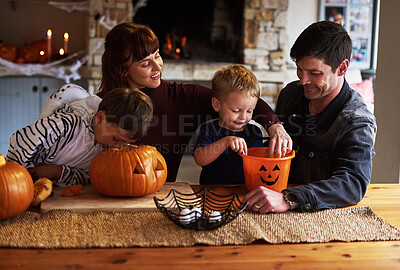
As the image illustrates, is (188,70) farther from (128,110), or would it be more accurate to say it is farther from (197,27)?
(128,110)

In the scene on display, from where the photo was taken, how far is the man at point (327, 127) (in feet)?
4.63

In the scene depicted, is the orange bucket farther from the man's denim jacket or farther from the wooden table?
the wooden table

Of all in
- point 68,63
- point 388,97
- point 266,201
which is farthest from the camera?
point 68,63

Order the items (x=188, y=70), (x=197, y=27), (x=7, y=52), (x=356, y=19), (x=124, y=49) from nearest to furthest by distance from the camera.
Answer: (x=124, y=49) < (x=7, y=52) < (x=188, y=70) < (x=197, y=27) < (x=356, y=19)

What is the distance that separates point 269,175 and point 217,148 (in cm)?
23

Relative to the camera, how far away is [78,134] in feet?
5.21

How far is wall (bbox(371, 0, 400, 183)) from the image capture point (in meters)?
2.26

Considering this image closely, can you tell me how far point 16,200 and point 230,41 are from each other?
152 inches

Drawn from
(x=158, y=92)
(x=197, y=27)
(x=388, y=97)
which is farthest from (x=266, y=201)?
(x=197, y=27)

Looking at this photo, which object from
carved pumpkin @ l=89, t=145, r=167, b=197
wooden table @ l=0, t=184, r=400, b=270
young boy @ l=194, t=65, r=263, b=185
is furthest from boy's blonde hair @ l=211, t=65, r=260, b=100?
wooden table @ l=0, t=184, r=400, b=270

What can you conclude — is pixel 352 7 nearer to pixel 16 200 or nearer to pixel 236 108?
pixel 236 108

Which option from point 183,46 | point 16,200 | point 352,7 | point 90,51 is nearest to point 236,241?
point 16,200

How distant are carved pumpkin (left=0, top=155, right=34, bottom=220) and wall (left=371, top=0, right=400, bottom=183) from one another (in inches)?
68.0

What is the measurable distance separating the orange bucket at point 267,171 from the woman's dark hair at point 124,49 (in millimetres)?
613
